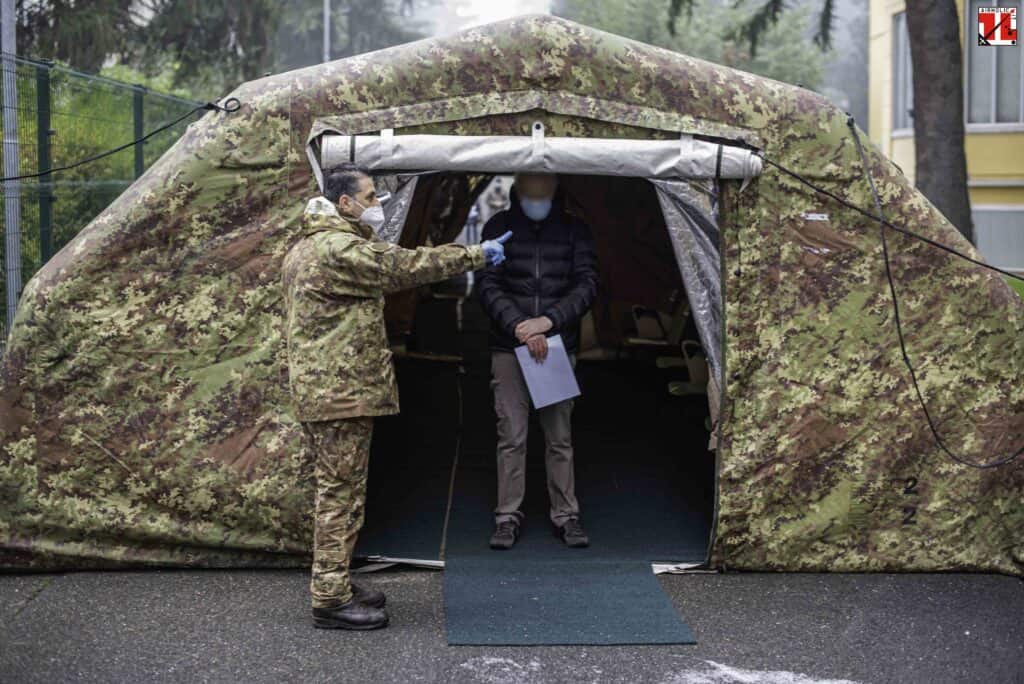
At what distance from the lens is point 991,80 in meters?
19.4

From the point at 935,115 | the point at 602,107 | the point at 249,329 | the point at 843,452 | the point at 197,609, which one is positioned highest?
the point at 935,115

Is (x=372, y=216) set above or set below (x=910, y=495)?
above

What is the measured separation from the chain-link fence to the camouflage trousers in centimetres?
291

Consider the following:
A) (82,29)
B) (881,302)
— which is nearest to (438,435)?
(881,302)

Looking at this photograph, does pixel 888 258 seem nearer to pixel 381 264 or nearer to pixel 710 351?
pixel 710 351

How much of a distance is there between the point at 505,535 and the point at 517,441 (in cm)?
49

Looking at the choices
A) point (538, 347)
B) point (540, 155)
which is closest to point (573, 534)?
point (538, 347)

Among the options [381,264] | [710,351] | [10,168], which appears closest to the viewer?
[381,264]

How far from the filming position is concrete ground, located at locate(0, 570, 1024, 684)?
5.35 m

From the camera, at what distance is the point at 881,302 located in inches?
263

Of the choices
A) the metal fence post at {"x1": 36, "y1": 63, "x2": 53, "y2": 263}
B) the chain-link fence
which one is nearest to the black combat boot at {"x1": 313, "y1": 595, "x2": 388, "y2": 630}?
the chain-link fence

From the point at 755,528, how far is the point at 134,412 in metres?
3.08

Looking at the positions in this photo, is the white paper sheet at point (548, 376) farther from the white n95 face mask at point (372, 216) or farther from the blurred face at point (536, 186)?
the white n95 face mask at point (372, 216)

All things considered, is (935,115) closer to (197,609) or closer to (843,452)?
(843,452)
